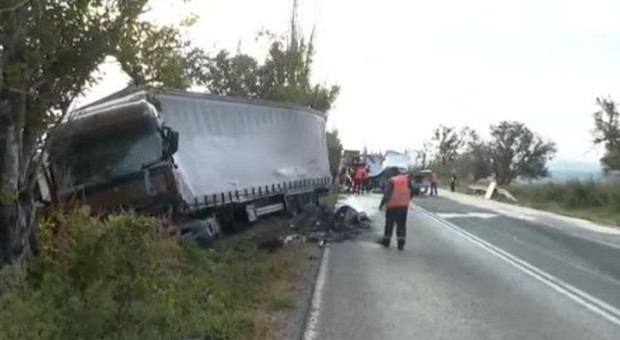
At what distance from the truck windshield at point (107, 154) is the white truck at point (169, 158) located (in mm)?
16

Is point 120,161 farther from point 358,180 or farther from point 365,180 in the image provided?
point 365,180

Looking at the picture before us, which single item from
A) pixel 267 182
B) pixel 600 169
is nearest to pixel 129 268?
pixel 267 182

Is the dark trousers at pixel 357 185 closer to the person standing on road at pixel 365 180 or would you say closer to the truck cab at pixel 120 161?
the person standing on road at pixel 365 180

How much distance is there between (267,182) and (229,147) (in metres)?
2.60

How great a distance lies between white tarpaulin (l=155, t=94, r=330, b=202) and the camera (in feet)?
49.1

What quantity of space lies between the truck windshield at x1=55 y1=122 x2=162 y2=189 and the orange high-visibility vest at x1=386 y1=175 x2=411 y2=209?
5353 millimetres

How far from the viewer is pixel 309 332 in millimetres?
8406

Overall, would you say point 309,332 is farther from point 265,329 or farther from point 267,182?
point 267,182

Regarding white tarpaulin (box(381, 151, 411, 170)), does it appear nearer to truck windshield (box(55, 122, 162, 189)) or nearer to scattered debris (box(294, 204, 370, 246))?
scattered debris (box(294, 204, 370, 246))

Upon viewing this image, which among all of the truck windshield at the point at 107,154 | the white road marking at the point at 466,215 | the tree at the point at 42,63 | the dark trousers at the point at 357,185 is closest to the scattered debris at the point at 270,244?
the truck windshield at the point at 107,154

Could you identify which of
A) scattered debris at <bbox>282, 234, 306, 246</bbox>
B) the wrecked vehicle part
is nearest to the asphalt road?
scattered debris at <bbox>282, 234, 306, 246</bbox>

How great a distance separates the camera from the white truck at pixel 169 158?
13.2 m

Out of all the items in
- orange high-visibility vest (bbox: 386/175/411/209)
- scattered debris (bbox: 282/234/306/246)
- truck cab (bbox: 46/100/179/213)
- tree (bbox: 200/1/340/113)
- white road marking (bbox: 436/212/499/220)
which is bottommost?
white road marking (bbox: 436/212/499/220)

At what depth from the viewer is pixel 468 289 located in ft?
37.7
